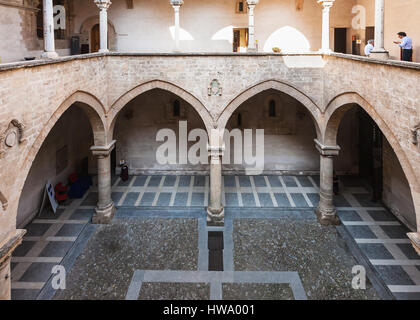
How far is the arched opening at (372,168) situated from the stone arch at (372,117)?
0.03m

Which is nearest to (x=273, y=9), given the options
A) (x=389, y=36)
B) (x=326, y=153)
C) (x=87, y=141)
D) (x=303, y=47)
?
(x=303, y=47)

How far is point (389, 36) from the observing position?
12.6 metres

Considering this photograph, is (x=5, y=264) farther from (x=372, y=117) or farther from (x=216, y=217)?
(x=372, y=117)

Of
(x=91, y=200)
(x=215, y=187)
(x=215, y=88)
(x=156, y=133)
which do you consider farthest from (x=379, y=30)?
(x=91, y=200)

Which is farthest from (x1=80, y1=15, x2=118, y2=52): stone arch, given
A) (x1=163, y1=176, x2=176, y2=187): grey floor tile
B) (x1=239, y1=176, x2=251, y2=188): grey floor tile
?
(x1=239, y1=176, x2=251, y2=188): grey floor tile

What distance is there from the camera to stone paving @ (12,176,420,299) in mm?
8977

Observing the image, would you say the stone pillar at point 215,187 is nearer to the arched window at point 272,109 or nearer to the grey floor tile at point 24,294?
the arched window at point 272,109

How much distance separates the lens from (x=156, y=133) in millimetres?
16234

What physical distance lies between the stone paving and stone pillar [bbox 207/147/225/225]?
0.37 meters

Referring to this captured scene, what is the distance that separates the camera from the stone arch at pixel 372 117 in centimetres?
689

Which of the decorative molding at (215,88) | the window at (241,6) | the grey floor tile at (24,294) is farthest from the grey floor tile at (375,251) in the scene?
the window at (241,6)

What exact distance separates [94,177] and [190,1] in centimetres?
855
